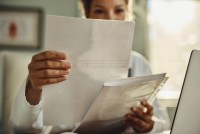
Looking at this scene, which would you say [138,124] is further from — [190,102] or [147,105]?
[190,102]

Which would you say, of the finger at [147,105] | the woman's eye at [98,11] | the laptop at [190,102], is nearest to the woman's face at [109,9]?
the woman's eye at [98,11]

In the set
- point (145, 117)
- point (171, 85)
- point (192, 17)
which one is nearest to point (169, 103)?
point (171, 85)

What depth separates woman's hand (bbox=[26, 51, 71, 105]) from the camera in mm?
790

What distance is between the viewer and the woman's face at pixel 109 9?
4.56ft

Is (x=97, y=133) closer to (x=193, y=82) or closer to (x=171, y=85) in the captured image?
(x=193, y=82)

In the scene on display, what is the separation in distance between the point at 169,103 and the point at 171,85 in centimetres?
21

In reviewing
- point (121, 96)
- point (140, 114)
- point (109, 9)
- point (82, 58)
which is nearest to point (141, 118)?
point (140, 114)

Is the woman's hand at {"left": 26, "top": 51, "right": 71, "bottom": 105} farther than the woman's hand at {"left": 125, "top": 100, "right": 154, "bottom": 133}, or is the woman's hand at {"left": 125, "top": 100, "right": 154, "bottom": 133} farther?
the woman's hand at {"left": 125, "top": 100, "right": 154, "bottom": 133}

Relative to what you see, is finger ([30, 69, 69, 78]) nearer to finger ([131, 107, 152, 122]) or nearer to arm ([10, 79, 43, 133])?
arm ([10, 79, 43, 133])

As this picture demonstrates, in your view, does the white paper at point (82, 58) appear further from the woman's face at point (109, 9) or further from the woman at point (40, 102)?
the woman's face at point (109, 9)

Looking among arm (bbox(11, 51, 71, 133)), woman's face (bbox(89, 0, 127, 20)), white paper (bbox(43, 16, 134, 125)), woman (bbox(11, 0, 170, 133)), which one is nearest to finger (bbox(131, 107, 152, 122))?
woman (bbox(11, 0, 170, 133))

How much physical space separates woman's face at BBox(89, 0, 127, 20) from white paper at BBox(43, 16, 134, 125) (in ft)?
1.66

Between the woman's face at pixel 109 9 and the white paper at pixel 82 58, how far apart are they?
1.66 feet

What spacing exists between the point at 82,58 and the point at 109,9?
58 centimetres
